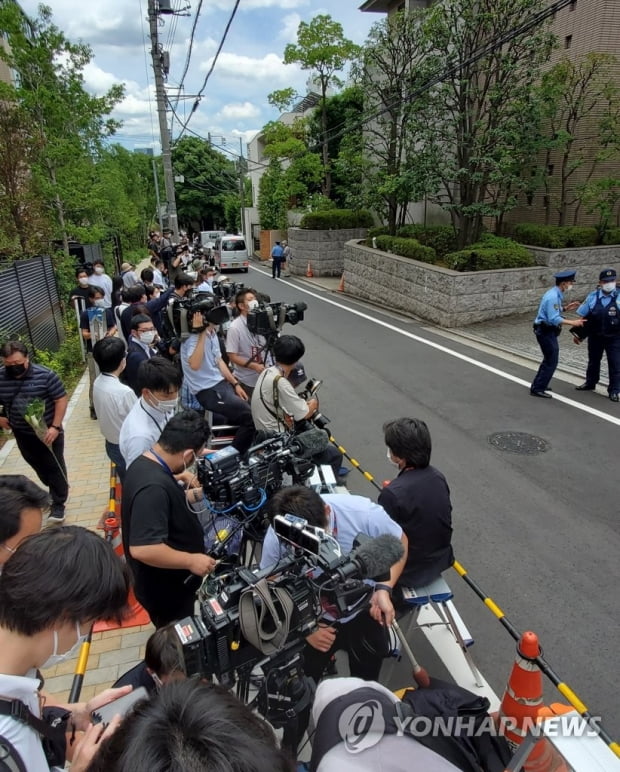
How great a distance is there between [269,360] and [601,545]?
12.2 ft

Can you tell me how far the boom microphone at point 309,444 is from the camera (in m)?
3.18

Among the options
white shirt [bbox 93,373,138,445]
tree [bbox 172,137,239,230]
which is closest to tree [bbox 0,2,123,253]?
white shirt [bbox 93,373,138,445]

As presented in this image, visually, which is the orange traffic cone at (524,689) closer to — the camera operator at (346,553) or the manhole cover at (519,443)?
the camera operator at (346,553)

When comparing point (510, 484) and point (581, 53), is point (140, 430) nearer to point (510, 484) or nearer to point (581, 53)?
point (510, 484)

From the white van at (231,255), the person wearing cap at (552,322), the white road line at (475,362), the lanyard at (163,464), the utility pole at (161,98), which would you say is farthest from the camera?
the white van at (231,255)

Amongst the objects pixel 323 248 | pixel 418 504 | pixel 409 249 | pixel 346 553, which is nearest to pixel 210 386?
pixel 418 504

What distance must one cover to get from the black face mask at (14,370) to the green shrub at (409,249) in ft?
36.3

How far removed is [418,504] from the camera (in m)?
2.82

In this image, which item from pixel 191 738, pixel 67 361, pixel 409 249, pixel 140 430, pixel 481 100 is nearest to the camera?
pixel 191 738

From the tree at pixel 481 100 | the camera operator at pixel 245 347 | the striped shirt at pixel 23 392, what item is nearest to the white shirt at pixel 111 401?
the striped shirt at pixel 23 392

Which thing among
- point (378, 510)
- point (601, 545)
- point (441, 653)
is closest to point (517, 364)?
point (601, 545)

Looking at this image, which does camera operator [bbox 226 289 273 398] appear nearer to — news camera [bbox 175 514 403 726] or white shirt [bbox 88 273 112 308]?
news camera [bbox 175 514 403 726]

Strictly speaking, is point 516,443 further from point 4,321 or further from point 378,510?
point 4,321

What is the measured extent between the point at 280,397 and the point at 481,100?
12.4m
